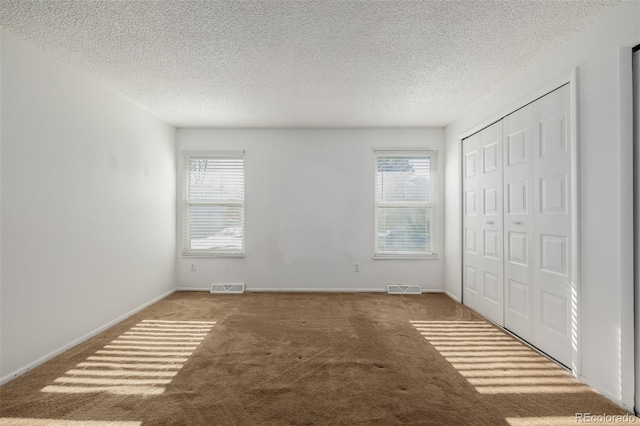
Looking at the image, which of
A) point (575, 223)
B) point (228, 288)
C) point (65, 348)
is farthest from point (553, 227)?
point (65, 348)

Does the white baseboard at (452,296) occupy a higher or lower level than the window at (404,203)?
lower

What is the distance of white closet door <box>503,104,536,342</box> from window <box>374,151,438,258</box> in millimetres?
1771

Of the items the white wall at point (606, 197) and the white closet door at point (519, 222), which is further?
the white closet door at point (519, 222)

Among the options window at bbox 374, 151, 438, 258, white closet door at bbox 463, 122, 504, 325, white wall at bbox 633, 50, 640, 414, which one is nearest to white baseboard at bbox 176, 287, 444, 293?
window at bbox 374, 151, 438, 258

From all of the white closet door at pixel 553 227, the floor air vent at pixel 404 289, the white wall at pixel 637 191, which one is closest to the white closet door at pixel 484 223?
the white closet door at pixel 553 227

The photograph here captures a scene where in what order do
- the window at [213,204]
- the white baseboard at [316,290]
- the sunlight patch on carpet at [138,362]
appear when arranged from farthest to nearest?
the window at [213,204], the white baseboard at [316,290], the sunlight patch on carpet at [138,362]

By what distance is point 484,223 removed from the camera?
3832mm

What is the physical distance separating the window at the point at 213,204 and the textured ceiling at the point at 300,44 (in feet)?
4.43

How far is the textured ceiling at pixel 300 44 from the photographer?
2.13 metres

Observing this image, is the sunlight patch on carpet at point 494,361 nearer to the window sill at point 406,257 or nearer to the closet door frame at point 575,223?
the closet door frame at point 575,223

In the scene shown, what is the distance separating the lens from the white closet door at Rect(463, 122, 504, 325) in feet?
11.5

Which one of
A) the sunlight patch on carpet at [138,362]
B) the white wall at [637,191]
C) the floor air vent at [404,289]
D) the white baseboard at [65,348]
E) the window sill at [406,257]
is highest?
the white wall at [637,191]

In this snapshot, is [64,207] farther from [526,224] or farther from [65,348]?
[526,224]


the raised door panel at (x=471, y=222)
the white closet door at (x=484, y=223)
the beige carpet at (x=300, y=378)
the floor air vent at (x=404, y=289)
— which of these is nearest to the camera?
the beige carpet at (x=300, y=378)
